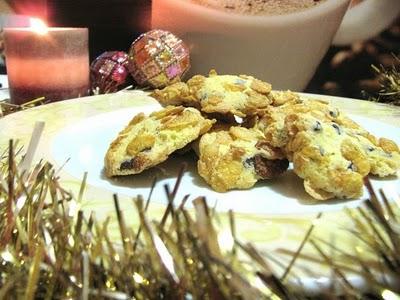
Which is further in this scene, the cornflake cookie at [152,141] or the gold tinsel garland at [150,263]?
the cornflake cookie at [152,141]

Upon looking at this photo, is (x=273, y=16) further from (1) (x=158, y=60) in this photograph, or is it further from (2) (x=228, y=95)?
(2) (x=228, y=95)

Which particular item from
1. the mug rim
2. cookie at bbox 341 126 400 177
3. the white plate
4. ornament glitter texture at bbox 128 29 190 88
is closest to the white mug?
the mug rim

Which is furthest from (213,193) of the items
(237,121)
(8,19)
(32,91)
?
(8,19)

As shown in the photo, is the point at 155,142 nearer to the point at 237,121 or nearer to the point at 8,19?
the point at 237,121

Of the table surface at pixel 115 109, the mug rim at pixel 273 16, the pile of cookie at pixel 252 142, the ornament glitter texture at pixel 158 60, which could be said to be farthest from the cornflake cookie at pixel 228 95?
the mug rim at pixel 273 16

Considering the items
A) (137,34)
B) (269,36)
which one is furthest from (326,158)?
(137,34)

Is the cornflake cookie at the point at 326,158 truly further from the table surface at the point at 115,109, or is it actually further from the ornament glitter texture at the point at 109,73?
the ornament glitter texture at the point at 109,73
